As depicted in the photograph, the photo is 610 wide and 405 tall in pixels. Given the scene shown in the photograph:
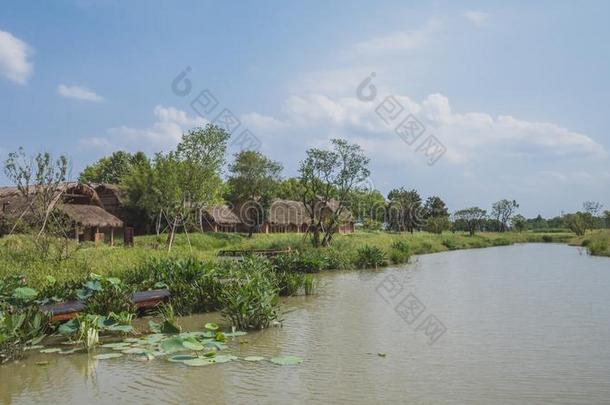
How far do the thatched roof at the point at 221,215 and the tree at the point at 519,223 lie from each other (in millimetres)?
45342


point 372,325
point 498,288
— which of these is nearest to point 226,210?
point 498,288

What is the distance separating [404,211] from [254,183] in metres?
25.8

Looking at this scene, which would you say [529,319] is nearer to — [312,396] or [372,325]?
[372,325]

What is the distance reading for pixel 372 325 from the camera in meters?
10.2

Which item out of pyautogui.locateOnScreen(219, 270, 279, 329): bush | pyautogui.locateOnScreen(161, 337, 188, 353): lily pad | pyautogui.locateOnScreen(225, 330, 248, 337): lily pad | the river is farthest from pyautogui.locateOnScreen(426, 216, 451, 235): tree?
pyautogui.locateOnScreen(161, 337, 188, 353): lily pad

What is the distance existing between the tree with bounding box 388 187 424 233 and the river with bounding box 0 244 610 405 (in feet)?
156

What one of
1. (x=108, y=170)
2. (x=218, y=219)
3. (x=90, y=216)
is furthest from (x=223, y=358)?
(x=108, y=170)

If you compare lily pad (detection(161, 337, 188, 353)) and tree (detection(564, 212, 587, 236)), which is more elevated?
tree (detection(564, 212, 587, 236))

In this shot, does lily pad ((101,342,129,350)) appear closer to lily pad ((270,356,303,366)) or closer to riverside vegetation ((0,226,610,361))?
riverside vegetation ((0,226,610,361))

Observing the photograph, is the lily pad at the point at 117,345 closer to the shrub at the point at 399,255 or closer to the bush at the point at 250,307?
the bush at the point at 250,307

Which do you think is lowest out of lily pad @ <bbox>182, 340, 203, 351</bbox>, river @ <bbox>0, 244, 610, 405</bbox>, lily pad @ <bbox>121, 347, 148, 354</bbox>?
river @ <bbox>0, 244, 610, 405</bbox>

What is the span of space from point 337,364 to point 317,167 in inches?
938

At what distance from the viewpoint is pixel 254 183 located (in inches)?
1678

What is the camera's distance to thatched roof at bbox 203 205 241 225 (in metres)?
39.8
